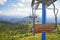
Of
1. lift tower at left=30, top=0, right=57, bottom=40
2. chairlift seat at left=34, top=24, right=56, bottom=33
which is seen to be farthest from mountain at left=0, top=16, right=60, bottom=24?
chairlift seat at left=34, top=24, right=56, bottom=33

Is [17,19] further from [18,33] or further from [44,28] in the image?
[44,28]

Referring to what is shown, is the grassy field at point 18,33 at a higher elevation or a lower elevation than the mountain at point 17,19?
lower

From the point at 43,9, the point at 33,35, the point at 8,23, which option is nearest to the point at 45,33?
the point at 33,35

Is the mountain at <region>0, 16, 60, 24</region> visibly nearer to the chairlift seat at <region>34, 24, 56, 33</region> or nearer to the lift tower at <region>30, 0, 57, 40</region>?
the lift tower at <region>30, 0, 57, 40</region>

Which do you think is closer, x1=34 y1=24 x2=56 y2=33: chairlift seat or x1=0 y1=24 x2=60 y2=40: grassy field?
x1=34 y1=24 x2=56 y2=33: chairlift seat

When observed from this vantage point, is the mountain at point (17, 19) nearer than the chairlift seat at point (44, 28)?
No

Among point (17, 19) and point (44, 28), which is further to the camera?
point (17, 19)

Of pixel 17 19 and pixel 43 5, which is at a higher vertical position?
pixel 43 5

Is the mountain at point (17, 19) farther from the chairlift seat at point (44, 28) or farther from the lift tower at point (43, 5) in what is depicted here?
the chairlift seat at point (44, 28)

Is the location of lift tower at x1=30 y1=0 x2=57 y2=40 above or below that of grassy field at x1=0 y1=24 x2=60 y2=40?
above

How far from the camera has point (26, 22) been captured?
8.09 ft

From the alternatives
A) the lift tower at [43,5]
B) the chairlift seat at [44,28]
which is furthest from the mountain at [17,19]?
the chairlift seat at [44,28]

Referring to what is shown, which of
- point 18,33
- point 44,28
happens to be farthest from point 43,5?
point 18,33

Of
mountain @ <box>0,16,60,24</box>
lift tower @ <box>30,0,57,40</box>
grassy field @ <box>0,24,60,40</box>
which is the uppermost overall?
lift tower @ <box>30,0,57,40</box>
